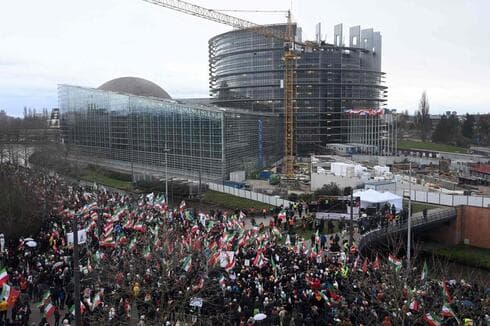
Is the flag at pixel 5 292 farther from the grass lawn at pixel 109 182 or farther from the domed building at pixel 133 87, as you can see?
the domed building at pixel 133 87

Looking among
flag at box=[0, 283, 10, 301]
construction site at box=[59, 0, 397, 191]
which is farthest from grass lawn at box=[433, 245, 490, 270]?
flag at box=[0, 283, 10, 301]

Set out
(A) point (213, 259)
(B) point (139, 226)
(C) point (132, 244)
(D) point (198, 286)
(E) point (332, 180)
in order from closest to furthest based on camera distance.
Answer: (D) point (198, 286) < (A) point (213, 259) < (C) point (132, 244) < (B) point (139, 226) < (E) point (332, 180)

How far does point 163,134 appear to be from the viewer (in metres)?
58.6

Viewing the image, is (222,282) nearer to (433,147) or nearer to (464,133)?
(433,147)

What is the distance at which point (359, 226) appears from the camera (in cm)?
2917

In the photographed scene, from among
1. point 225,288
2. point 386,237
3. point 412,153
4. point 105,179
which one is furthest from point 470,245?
point 412,153

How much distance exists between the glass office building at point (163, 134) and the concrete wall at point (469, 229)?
73.9 ft

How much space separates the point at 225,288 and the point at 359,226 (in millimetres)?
14285

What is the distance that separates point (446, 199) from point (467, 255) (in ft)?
22.9

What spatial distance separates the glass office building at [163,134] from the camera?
52.3 m

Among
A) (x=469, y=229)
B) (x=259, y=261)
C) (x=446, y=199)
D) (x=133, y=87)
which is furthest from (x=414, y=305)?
(x=133, y=87)

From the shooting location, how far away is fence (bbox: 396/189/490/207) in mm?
38000

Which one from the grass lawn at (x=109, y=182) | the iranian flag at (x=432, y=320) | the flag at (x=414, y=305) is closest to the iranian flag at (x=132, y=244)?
the flag at (x=414, y=305)

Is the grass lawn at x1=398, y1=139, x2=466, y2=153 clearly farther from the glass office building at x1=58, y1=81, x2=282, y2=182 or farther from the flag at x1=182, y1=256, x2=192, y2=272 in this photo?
the flag at x1=182, y1=256, x2=192, y2=272
